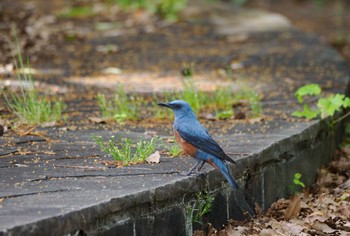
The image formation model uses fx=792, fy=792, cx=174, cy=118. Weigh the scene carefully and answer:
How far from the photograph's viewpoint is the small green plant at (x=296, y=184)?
197 inches

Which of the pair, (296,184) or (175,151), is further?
(296,184)

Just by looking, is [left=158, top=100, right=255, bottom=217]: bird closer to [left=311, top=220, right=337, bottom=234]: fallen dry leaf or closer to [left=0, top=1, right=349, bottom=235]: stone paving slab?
[left=0, top=1, right=349, bottom=235]: stone paving slab

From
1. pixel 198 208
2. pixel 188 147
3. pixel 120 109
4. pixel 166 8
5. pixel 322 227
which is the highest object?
pixel 166 8

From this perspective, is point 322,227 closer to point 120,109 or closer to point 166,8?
point 120,109

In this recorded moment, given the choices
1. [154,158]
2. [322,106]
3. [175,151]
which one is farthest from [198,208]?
[322,106]

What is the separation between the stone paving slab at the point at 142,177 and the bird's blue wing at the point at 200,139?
0.17 metres

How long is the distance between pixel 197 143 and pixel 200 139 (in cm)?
3

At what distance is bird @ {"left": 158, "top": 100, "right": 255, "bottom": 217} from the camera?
12.8 feet

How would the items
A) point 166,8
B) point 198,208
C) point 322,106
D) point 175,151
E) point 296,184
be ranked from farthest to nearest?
point 166,8 < point 322,106 < point 296,184 < point 175,151 < point 198,208

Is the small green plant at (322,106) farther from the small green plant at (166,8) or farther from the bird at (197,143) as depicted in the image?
the small green plant at (166,8)

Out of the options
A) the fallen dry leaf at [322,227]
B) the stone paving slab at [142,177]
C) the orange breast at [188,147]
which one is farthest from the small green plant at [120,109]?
the fallen dry leaf at [322,227]

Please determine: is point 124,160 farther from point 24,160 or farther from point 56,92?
point 56,92

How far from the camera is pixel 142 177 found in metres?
3.92

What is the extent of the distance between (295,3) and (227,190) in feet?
47.7
